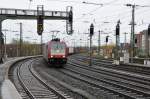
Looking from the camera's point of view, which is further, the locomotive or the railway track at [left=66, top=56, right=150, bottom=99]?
the locomotive

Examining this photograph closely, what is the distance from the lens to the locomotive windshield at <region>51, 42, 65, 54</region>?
43.8 metres

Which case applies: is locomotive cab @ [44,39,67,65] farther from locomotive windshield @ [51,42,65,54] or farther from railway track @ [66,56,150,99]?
railway track @ [66,56,150,99]

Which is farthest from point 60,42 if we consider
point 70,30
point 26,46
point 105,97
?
point 26,46

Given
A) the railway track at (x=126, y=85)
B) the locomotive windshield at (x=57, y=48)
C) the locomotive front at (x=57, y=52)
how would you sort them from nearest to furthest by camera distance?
the railway track at (x=126, y=85) → the locomotive front at (x=57, y=52) → the locomotive windshield at (x=57, y=48)

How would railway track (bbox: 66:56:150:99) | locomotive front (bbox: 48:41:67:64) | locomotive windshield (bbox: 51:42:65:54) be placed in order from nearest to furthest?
railway track (bbox: 66:56:150:99), locomotive front (bbox: 48:41:67:64), locomotive windshield (bbox: 51:42:65:54)

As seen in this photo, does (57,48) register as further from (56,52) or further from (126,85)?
(126,85)

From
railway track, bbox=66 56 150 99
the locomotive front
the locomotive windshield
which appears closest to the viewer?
railway track, bbox=66 56 150 99

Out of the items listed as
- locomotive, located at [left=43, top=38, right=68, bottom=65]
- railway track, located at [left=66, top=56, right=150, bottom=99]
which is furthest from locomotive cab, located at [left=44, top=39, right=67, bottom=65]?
railway track, located at [left=66, top=56, right=150, bottom=99]

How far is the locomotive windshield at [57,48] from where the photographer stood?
4384 cm

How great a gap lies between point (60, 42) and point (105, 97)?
27.6 m

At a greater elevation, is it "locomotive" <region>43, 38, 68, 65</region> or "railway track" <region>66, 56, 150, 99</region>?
"locomotive" <region>43, 38, 68, 65</region>

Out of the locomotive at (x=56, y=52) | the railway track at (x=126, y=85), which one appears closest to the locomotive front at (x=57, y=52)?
the locomotive at (x=56, y=52)

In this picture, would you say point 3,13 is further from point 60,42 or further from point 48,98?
point 48,98

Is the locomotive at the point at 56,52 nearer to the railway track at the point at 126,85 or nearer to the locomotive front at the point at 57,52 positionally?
the locomotive front at the point at 57,52
